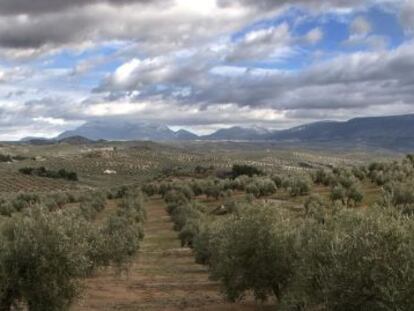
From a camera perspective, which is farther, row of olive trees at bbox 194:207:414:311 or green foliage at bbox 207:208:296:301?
green foliage at bbox 207:208:296:301

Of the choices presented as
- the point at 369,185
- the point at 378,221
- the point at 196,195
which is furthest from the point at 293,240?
the point at 196,195

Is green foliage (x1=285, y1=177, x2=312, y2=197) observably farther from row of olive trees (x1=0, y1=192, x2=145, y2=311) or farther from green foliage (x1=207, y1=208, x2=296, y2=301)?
row of olive trees (x1=0, y1=192, x2=145, y2=311)

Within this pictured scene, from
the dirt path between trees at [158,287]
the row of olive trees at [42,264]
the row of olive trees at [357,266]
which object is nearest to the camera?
the row of olive trees at [357,266]

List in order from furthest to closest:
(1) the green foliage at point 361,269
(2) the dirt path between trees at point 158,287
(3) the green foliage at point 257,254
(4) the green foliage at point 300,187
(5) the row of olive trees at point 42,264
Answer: (4) the green foliage at point 300,187
(2) the dirt path between trees at point 158,287
(3) the green foliage at point 257,254
(5) the row of olive trees at point 42,264
(1) the green foliage at point 361,269

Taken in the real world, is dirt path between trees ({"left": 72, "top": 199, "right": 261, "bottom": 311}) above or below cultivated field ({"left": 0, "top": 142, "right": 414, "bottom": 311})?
below

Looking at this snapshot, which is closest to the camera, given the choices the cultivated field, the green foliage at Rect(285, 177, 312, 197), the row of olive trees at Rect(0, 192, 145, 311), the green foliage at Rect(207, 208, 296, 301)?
the cultivated field

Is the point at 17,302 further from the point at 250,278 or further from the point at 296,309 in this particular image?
the point at 296,309

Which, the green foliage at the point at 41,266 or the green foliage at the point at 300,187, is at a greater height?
the green foliage at the point at 41,266

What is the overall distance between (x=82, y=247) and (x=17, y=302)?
4843 millimetres

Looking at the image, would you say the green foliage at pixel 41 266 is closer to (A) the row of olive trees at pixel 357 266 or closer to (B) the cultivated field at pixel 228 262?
(B) the cultivated field at pixel 228 262

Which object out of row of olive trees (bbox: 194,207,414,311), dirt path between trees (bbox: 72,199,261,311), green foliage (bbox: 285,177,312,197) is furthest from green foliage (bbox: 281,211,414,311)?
green foliage (bbox: 285,177,312,197)

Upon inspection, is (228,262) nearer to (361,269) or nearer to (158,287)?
(361,269)

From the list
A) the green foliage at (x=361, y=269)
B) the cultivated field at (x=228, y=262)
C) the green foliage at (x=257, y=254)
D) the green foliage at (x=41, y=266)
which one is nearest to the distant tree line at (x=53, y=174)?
the cultivated field at (x=228, y=262)

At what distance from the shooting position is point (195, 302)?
41688 mm
